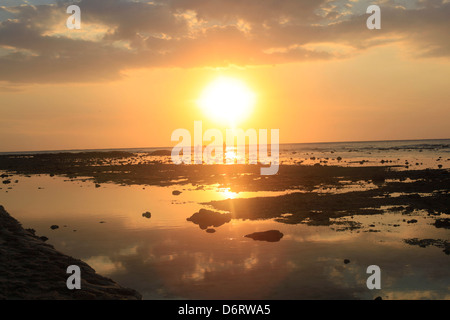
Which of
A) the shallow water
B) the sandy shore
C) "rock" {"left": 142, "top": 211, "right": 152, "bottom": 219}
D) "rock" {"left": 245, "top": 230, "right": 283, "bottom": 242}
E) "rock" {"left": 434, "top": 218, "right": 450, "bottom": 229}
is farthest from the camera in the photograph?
"rock" {"left": 142, "top": 211, "right": 152, "bottom": 219}

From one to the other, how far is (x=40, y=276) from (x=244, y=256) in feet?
24.3

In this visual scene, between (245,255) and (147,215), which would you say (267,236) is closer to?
(245,255)

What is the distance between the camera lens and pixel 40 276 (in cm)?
1061

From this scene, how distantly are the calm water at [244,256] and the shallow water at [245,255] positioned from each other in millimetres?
33

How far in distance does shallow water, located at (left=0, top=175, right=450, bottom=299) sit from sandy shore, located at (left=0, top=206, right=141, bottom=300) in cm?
112

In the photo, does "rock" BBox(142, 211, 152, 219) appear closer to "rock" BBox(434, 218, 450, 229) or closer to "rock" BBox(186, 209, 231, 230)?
"rock" BBox(186, 209, 231, 230)

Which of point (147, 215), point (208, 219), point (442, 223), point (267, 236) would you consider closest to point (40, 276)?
point (267, 236)

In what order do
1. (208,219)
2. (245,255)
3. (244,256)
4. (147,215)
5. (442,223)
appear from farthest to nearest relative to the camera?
(147,215) → (208,219) → (442,223) → (245,255) → (244,256)

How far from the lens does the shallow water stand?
1159 centimetres

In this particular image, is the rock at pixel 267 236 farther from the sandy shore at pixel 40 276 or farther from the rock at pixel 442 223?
the rock at pixel 442 223

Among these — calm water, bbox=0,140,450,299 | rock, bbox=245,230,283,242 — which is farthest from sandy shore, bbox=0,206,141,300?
rock, bbox=245,230,283,242

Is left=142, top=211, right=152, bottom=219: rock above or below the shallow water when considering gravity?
above
